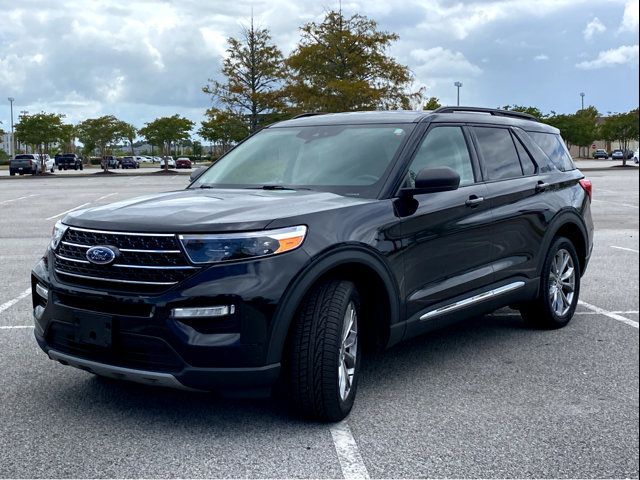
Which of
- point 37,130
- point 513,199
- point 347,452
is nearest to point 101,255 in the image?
point 347,452

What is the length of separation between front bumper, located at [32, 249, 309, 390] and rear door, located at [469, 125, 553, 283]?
2142 mm

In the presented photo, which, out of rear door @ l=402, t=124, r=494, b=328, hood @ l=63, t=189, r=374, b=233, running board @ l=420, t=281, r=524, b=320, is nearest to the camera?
hood @ l=63, t=189, r=374, b=233

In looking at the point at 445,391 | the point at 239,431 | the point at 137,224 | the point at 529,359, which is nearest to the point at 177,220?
the point at 137,224

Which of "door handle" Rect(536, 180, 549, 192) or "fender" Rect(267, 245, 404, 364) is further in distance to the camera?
"door handle" Rect(536, 180, 549, 192)

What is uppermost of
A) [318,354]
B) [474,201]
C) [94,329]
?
[474,201]

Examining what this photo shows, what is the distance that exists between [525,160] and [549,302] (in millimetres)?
1142

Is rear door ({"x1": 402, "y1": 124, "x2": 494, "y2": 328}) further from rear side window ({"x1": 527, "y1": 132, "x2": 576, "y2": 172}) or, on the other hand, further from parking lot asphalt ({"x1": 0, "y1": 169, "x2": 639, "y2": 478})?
rear side window ({"x1": 527, "y1": 132, "x2": 576, "y2": 172})

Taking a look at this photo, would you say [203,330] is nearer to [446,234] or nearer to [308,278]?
[308,278]

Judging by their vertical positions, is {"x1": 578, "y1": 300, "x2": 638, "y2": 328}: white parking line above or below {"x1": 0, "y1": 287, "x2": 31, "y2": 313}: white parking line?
below

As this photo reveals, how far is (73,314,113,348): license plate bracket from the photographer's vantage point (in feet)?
12.5

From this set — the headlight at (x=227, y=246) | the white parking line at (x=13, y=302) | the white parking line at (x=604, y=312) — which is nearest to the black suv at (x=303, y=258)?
the headlight at (x=227, y=246)

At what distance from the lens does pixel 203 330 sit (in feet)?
12.1

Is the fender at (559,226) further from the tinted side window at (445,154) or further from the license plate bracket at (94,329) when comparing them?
the license plate bracket at (94,329)

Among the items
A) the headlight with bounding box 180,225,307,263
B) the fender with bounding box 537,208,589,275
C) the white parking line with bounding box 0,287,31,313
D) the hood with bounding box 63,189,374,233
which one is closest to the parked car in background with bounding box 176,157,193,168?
the white parking line with bounding box 0,287,31,313
